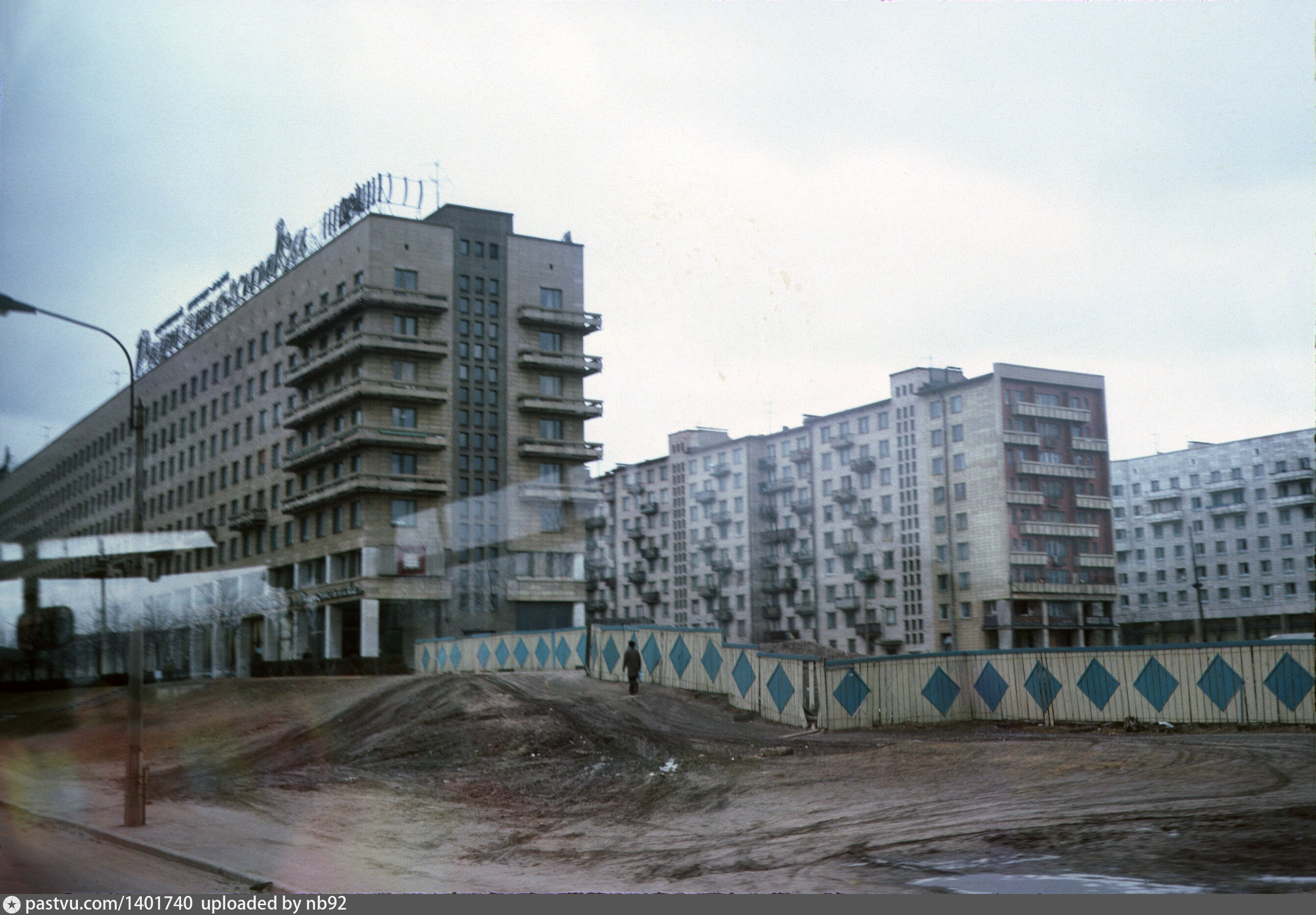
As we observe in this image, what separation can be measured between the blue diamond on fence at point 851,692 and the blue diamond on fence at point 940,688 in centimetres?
163

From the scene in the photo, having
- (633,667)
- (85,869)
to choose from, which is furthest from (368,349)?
(85,869)

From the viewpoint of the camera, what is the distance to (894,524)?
156 feet

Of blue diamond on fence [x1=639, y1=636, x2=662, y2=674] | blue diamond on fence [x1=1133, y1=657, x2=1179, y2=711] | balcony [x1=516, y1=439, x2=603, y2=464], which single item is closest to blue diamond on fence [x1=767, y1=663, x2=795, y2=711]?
blue diamond on fence [x1=639, y1=636, x2=662, y2=674]

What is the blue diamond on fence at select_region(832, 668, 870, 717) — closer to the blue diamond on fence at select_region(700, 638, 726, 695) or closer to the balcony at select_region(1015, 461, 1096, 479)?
the blue diamond on fence at select_region(700, 638, 726, 695)

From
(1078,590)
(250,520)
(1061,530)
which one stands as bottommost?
(1078,590)

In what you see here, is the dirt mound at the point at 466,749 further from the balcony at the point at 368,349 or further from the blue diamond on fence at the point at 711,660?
the balcony at the point at 368,349

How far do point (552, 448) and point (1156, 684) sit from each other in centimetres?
2465

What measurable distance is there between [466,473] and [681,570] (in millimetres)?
12396

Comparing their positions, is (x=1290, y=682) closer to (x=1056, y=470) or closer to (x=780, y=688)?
(x=780, y=688)

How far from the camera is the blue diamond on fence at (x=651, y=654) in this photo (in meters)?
35.7

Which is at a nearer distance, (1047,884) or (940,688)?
(1047,884)

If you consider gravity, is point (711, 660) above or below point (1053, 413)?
below

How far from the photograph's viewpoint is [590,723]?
1083 inches

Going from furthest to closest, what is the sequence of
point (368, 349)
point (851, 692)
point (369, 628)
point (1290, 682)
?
point (369, 628) → point (368, 349) → point (851, 692) → point (1290, 682)
